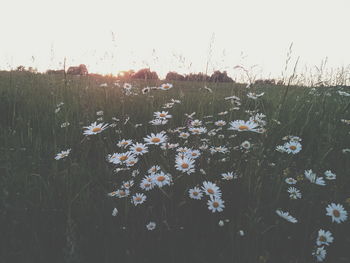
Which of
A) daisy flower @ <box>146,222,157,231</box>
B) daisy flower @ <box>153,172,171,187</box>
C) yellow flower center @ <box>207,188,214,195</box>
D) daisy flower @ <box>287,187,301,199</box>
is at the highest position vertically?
daisy flower @ <box>153,172,171,187</box>

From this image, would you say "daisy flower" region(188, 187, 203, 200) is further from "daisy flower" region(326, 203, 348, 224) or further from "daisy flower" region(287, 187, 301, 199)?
"daisy flower" region(326, 203, 348, 224)

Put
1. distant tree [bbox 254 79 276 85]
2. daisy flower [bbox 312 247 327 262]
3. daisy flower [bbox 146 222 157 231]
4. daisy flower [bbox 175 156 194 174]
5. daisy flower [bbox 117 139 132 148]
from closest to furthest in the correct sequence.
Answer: daisy flower [bbox 312 247 327 262], daisy flower [bbox 146 222 157 231], daisy flower [bbox 175 156 194 174], daisy flower [bbox 117 139 132 148], distant tree [bbox 254 79 276 85]

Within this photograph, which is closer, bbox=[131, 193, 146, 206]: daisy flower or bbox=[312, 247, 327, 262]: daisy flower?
bbox=[312, 247, 327, 262]: daisy flower

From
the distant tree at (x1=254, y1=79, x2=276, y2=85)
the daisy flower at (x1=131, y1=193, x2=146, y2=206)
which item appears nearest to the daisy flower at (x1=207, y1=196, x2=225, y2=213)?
the daisy flower at (x1=131, y1=193, x2=146, y2=206)

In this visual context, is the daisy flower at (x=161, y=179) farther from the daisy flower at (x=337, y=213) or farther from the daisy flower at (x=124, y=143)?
the daisy flower at (x=337, y=213)

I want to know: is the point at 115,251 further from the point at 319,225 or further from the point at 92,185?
the point at 319,225

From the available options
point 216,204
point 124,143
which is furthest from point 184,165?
point 124,143

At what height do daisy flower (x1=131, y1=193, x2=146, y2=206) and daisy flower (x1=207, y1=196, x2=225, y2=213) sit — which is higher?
daisy flower (x1=207, y1=196, x2=225, y2=213)

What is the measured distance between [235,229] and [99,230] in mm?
634

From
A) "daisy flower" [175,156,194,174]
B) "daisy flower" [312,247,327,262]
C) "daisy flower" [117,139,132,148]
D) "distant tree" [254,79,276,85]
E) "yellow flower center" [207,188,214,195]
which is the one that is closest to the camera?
"daisy flower" [312,247,327,262]

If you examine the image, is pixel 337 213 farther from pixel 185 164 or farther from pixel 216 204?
pixel 185 164

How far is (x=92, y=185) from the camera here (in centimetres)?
149

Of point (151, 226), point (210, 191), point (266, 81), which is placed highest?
point (266, 81)

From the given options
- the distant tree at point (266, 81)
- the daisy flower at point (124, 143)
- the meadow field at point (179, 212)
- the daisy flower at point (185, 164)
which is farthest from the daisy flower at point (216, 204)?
the distant tree at point (266, 81)
